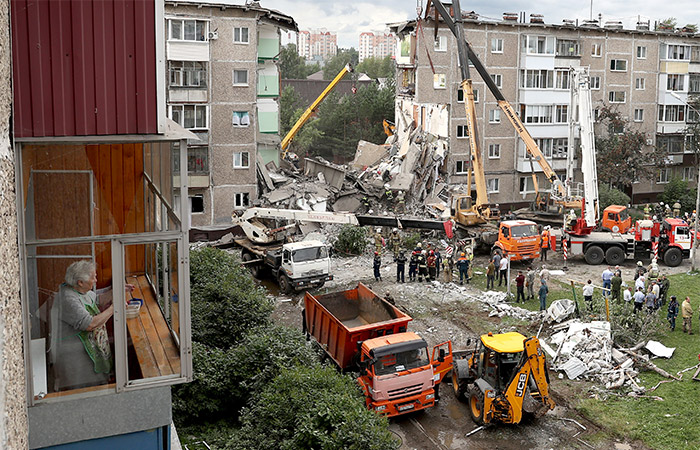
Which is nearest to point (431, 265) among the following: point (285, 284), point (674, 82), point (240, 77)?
point (285, 284)

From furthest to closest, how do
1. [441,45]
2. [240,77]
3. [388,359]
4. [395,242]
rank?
[441,45] < [240,77] < [395,242] < [388,359]

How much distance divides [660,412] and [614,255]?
14.4m

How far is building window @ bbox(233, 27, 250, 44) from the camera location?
1356 inches

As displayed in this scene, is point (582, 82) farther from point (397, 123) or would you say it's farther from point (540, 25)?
point (397, 123)

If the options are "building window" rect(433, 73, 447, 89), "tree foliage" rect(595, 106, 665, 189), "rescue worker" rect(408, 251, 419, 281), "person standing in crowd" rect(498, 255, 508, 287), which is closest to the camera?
"person standing in crowd" rect(498, 255, 508, 287)

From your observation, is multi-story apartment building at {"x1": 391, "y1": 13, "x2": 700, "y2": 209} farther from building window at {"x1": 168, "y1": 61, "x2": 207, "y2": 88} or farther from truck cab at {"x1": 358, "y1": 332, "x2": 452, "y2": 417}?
truck cab at {"x1": 358, "y1": 332, "x2": 452, "y2": 417}

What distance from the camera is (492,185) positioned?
43.1 metres

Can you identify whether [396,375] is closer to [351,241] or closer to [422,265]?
[422,265]

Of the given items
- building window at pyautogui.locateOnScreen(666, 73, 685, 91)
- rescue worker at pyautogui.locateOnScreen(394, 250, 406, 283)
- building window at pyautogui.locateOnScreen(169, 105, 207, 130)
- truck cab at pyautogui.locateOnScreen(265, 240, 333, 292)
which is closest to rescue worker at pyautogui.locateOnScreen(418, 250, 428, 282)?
rescue worker at pyautogui.locateOnScreen(394, 250, 406, 283)

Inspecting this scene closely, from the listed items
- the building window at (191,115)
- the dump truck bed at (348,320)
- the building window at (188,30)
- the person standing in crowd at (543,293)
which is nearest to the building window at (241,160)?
the building window at (191,115)

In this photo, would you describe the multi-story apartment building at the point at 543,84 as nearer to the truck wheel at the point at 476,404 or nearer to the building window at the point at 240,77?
the building window at the point at 240,77

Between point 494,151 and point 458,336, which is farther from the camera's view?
point 494,151

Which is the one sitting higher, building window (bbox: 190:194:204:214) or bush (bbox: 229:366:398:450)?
building window (bbox: 190:194:204:214)

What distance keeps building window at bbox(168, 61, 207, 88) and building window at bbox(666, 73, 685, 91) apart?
102 feet
